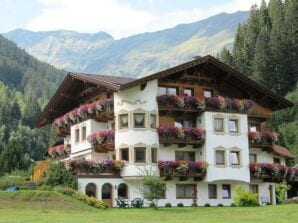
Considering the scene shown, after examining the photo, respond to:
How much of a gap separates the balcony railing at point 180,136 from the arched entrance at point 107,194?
16.4 ft

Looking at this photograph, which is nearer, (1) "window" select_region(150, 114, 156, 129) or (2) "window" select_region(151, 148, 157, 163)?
(2) "window" select_region(151, 148, 157, 163)

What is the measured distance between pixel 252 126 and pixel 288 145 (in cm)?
3139

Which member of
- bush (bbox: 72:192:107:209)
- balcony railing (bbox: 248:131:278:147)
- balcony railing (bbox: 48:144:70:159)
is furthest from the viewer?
balcony railing (bbox: 48:144:70:159)

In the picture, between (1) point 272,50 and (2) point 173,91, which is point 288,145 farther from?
(2) point 173,91

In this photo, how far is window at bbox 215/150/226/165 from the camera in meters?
48.1

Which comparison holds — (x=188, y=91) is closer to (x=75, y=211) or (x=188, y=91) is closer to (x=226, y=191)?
(x=226, y=191)

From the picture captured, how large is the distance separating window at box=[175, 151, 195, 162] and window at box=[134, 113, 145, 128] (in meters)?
3.95

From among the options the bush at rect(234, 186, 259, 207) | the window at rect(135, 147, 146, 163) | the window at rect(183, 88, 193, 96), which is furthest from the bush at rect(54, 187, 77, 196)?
the window at rect(183, 88, 193, 96)

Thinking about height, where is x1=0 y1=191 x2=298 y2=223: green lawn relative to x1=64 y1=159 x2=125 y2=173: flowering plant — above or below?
below

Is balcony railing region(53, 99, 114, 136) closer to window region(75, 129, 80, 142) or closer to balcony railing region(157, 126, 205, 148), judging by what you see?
window region(75, 129, 80, 142)

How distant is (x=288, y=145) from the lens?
8206 centimetres

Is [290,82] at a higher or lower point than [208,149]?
higher

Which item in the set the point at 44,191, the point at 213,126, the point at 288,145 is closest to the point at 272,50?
the point at 288,145

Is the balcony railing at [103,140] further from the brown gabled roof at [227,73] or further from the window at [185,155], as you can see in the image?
the window at [185,155]
